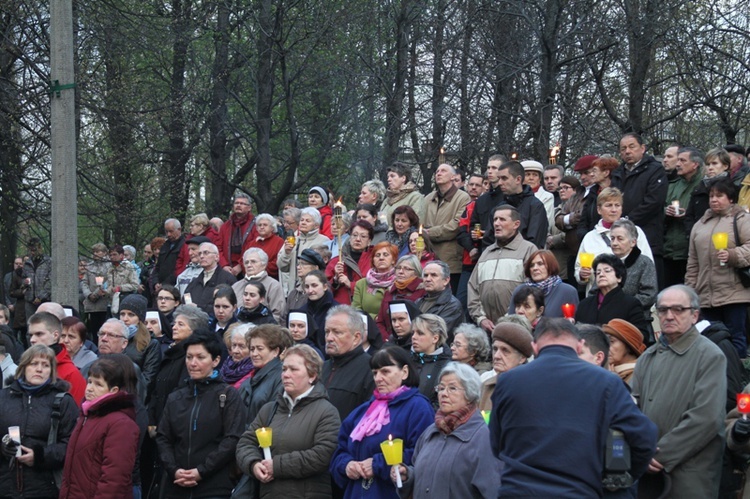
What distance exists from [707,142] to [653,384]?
647 inches

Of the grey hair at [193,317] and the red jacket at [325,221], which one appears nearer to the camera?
the grey hair at [193,317]

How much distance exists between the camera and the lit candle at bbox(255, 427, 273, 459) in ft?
24.4

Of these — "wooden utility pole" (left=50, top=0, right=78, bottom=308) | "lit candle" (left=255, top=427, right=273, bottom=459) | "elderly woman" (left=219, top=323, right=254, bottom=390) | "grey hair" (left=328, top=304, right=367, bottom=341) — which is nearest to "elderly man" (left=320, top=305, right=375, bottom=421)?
"grey hair" (left=328, top=304, right=367, bottom=341)

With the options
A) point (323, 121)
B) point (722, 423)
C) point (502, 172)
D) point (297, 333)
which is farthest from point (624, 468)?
point (323, 121)

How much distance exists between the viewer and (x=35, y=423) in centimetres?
852

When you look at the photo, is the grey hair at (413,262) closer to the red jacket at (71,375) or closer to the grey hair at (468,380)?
the red jacket at (71,375)

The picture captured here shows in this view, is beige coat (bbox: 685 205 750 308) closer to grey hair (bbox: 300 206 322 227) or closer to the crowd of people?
the crowd of people

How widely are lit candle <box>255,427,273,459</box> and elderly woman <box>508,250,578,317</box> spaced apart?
2.68m

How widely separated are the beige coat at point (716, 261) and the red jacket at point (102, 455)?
5.69 m

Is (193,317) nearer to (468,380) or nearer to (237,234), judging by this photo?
(468,380)

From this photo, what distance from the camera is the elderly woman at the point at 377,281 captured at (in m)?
10.8

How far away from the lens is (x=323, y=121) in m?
22.2

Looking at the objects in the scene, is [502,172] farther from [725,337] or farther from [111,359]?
[111,359]

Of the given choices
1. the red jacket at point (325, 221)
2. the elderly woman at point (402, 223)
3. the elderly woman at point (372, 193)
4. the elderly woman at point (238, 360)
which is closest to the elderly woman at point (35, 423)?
the elderly woman at point (238, 360)
